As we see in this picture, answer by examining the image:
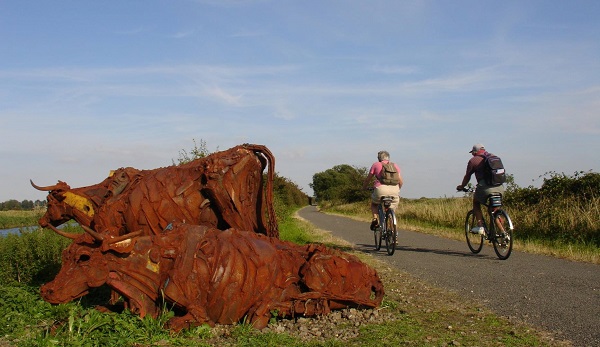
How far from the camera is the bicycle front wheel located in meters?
10.9

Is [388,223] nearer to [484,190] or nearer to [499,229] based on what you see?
[484,190]

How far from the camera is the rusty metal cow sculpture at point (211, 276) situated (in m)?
4.28

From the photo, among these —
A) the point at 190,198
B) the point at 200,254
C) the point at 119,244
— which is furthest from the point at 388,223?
the point at 119,244

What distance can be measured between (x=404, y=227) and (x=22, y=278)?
1337 cm

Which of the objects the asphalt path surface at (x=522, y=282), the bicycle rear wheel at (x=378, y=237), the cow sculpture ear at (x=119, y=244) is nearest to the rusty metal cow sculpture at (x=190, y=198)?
the cow sculpture ear at (x=119, y=244)

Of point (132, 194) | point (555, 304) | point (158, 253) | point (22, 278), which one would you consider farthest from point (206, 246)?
point (22, 278)

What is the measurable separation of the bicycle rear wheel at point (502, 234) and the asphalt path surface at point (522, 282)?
151mm

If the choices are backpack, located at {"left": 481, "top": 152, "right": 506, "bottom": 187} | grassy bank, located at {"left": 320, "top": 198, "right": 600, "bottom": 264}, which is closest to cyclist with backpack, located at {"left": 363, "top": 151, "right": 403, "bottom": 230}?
backpack, located at {"left": 481, "top": 152, "right": 506, "bottom": 187}

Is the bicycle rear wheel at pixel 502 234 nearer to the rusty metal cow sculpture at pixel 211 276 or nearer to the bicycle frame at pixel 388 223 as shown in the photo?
the bicycle frame at pixel 388 223

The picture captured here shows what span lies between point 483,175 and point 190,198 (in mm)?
6461

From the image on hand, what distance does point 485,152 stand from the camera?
10.7m

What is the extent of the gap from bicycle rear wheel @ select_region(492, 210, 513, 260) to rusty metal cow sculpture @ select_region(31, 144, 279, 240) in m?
5.23

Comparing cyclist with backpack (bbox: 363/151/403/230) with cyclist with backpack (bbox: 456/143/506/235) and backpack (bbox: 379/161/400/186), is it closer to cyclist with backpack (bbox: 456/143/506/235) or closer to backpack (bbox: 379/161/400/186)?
backpack (bbox: 379/161/400/186)

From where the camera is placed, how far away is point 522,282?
293 inches
